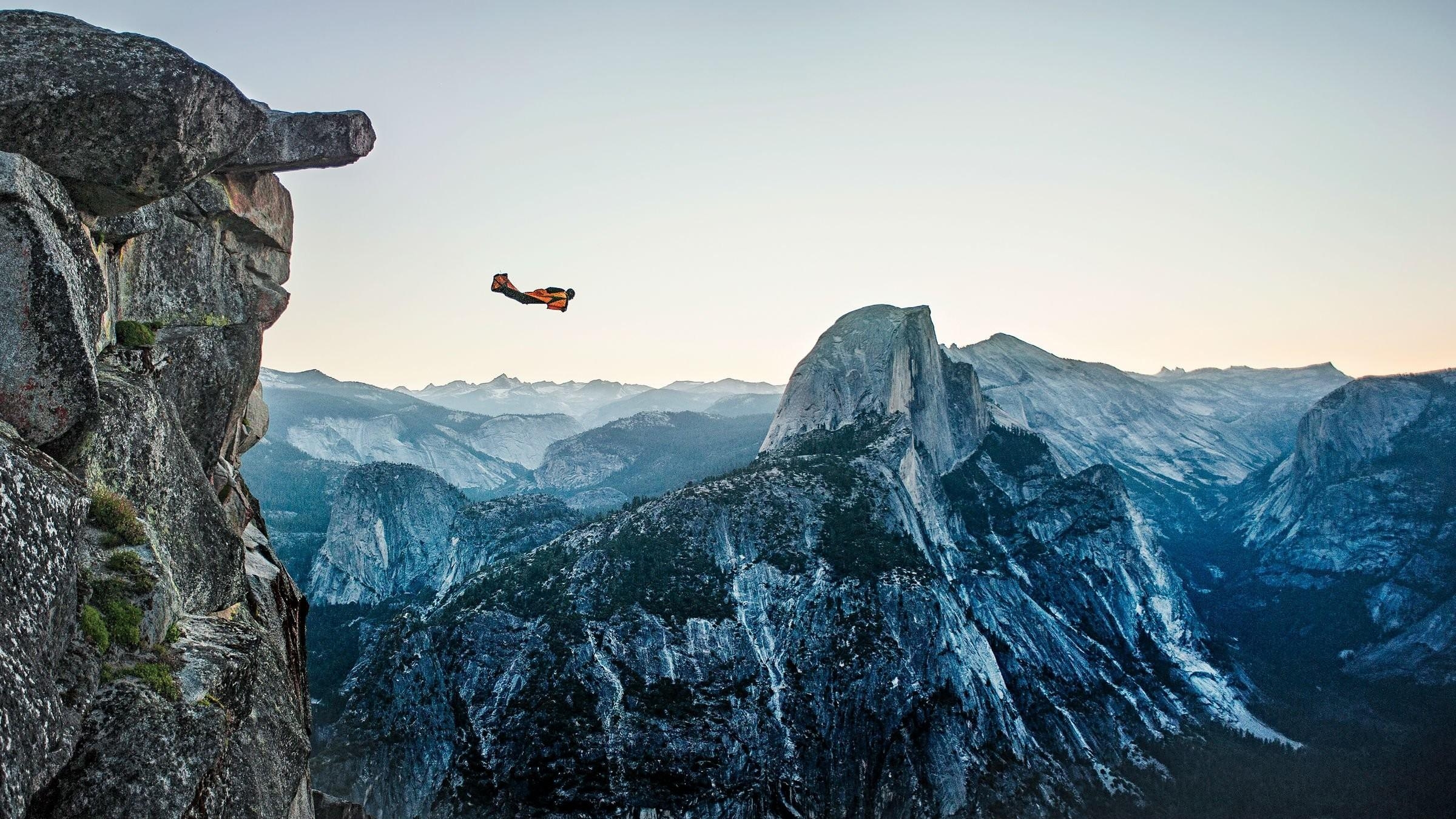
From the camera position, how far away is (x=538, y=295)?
2301 inches

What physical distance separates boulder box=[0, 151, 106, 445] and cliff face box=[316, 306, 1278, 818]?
215 feet

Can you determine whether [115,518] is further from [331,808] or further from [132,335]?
[331,808]

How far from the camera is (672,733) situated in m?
78.9

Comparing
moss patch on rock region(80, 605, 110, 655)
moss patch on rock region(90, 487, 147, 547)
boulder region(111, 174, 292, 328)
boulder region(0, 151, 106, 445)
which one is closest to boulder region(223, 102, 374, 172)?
boulder region(111, 174, 292, 328)

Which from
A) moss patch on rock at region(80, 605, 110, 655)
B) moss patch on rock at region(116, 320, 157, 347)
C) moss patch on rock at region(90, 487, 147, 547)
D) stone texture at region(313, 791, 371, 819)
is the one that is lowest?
stone texture at region(313, 791, 371, 819)

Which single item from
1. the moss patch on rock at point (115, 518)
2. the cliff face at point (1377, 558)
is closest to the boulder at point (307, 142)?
the moss patch on rock at point (115, 518)

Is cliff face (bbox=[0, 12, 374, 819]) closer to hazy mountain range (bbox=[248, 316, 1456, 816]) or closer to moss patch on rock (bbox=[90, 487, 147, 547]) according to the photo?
moss patch on rock (bbox=[90, 487, 147, 547])

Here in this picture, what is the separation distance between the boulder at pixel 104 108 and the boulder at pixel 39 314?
1.39 m

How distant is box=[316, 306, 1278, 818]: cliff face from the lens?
253 feet

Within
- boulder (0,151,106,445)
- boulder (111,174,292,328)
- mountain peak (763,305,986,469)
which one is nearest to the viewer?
boulder (0,151,106,445)

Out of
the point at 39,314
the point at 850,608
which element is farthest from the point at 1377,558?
the point at 39,314

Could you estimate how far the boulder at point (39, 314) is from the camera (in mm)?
15375

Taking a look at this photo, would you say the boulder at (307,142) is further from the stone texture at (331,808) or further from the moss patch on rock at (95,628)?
the stone texture at (331,808)

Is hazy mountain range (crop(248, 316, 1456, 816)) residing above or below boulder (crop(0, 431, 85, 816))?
below
